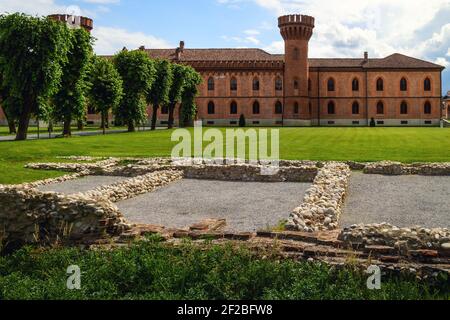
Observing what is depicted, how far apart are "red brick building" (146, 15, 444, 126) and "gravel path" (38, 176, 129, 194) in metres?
54.9

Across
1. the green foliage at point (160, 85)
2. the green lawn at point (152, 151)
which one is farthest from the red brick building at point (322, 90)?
the green lawn at point (152, 151)

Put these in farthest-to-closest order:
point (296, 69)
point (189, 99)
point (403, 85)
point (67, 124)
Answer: point (403, 85), point (296, 69), point (189, 99), point (67, 124)

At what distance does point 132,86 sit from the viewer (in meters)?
49.4

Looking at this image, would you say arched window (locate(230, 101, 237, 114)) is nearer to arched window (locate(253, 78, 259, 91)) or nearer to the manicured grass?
arched window (locate(253, 78, 259, 91))

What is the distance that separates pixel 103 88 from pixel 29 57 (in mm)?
10453

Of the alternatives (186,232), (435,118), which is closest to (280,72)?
(435,118)

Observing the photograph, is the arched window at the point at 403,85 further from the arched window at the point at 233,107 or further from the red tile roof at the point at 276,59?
the arched window at the point at 233,107

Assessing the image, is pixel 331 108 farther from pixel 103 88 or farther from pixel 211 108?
pixel 103 88

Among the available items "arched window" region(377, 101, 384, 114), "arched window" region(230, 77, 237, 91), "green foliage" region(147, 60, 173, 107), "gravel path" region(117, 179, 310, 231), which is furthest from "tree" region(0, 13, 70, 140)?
"arched window" region(377, 101, 384, 114)

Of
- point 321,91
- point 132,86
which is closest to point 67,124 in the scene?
point 132,86

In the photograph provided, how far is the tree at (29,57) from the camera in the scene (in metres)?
35.2

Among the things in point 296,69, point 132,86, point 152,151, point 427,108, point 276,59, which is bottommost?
point 152,151

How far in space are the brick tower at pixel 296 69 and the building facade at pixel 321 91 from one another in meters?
0.30
